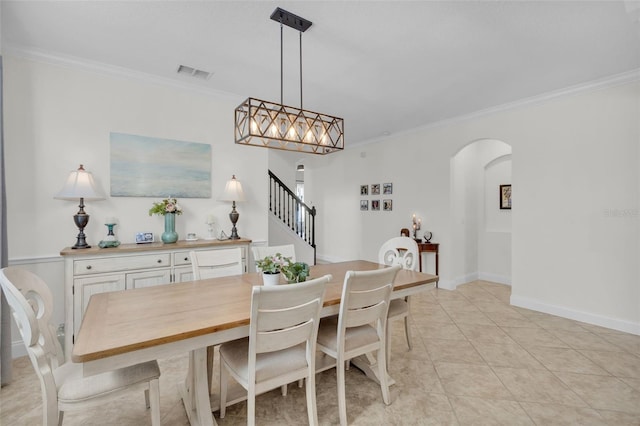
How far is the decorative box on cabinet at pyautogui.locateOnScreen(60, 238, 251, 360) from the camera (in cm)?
262

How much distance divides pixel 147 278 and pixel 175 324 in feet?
5.90

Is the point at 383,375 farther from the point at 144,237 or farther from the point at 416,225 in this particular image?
the point at 416,225

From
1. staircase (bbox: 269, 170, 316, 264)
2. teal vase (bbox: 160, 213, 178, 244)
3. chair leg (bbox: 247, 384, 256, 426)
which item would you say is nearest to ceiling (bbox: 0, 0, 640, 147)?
teal vase (bbox: 160, 213, 178, 244)

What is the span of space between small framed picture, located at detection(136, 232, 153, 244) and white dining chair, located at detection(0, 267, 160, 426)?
1.47 m

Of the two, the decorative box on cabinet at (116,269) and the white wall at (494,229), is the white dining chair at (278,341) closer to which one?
the decorative box on cabinet at (116,269)

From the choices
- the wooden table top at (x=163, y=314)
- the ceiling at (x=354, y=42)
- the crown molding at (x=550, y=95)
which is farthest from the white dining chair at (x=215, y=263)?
the crown molding at (x=550, y=95)

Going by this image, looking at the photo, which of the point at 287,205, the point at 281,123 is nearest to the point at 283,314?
the point at 281,123

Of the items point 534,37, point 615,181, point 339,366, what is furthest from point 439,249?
point 339,366

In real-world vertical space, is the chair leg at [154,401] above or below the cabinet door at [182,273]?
below

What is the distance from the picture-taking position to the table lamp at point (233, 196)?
3602mm

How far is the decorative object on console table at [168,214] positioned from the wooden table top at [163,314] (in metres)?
1.23

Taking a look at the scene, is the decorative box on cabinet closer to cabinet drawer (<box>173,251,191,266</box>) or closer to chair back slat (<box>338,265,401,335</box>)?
cabinet drawer (<box>173,251,191,266</box>)

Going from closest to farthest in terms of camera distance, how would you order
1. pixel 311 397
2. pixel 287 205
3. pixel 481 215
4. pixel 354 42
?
pixel 311 397 < pixel 354 42 < pixel 481 215 < pixel 287 205

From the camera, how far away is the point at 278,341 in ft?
5.13
